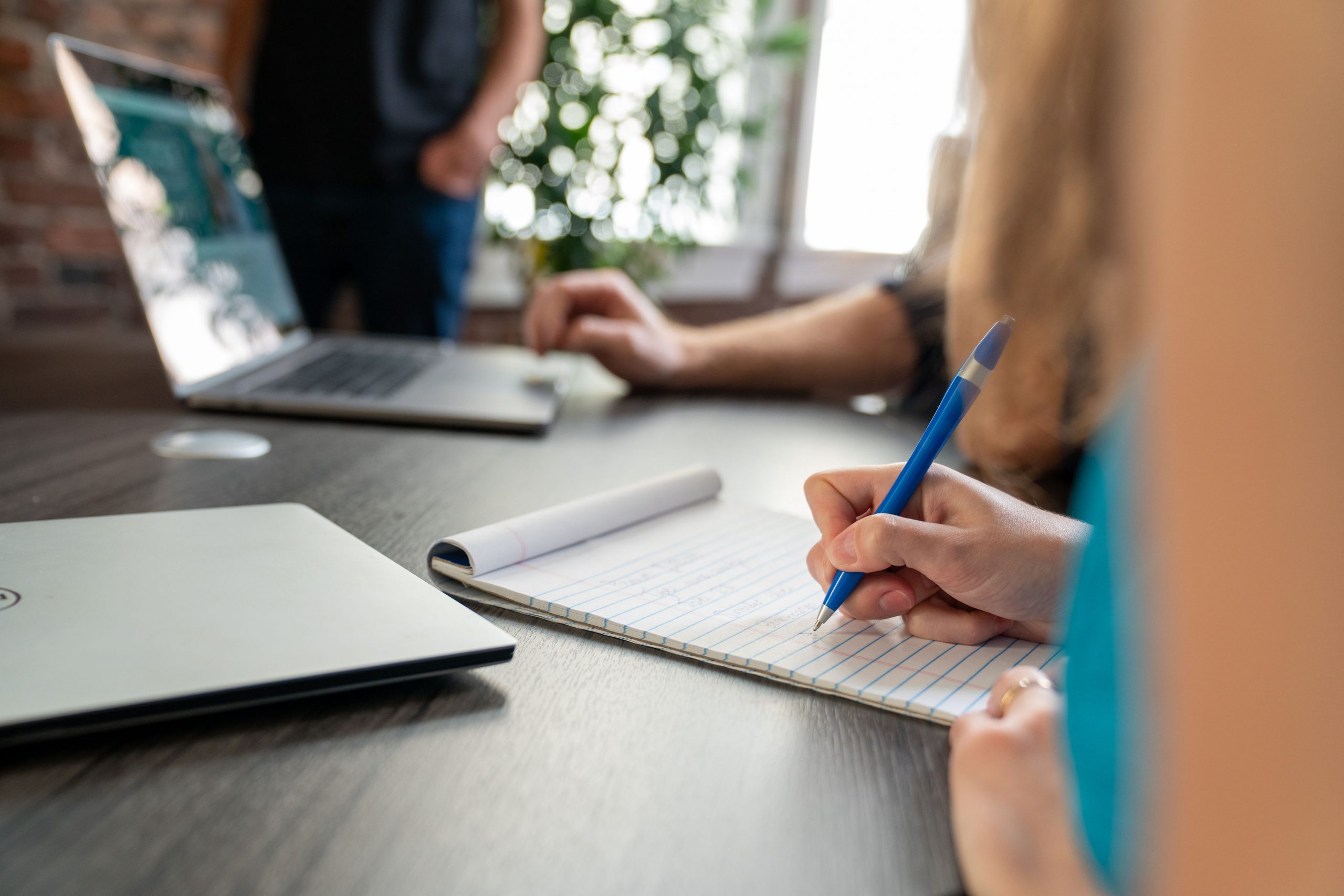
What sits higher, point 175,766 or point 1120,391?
point 1120,391

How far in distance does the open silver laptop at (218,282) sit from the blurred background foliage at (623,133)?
1.38 meters

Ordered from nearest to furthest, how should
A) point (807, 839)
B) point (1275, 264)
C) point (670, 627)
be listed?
point (1275, 264), point (807, 839), point (670, 627)

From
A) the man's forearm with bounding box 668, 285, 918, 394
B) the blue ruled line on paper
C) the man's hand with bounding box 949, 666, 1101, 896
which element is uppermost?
the man's hand with bounding box 949, 666, 1101, 896

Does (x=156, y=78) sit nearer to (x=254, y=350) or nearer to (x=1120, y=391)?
(x=254, y=350)

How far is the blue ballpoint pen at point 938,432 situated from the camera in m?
0.49

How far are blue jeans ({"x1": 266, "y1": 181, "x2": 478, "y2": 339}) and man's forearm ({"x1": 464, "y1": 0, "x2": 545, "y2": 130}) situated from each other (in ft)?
0.55

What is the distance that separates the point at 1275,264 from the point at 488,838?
266 millimetres

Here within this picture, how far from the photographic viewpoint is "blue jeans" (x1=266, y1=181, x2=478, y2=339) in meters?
1.58

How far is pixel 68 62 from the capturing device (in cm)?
84

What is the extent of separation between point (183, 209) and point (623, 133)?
73.1 inches

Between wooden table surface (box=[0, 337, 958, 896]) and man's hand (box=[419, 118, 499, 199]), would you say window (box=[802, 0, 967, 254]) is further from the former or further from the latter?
wooden table surface (box=[0, 337, 958, 896])

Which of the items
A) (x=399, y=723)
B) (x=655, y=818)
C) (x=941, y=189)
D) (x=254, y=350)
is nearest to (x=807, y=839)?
(x=655, y=818)

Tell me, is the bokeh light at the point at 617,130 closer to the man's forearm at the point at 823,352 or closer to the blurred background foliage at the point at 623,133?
the blurred background foliage at the point at 623,133

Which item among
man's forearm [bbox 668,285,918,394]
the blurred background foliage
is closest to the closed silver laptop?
man's forearm [bbox 668,285,918,394]
